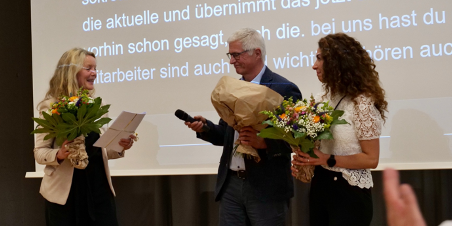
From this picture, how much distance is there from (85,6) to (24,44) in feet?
3.61

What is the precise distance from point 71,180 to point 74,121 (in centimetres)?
38

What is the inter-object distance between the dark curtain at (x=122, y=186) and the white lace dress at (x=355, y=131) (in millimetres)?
1569

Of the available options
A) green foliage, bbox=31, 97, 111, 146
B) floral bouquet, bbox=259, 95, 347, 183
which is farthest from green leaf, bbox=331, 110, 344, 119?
green foliage, bbox=31, 97, 111, 146

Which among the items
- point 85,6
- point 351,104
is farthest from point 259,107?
point 85,6

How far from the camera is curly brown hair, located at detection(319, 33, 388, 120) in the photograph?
2230 mm

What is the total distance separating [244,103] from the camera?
234 cm

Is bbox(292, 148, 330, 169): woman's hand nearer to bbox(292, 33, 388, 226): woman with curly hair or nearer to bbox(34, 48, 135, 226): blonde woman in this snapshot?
bbox(292, 33, 388, 226): woman with curly hair

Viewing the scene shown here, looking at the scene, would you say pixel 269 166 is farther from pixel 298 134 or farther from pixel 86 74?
pixel 86 74

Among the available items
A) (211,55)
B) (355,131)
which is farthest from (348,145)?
(211,55)

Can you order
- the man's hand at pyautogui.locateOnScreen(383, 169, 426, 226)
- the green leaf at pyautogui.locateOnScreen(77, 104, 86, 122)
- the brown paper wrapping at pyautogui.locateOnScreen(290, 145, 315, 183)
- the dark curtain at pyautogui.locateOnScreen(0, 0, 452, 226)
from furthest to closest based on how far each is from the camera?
the dark curtain at pyautogui.locateOnScreen(0, 0, 452, 226) → the green leaf at pyautogui.locateOnScreen(77, 104, 86, 122) → the brown paper wrapping at pyautogui.locateOnScreen(290, 145, 315, 183) → the man's hand at pyautogui.locateOnScreen(383, 169, 426, 226)

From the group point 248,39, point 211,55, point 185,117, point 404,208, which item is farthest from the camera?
point 211,55

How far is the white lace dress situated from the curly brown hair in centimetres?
5

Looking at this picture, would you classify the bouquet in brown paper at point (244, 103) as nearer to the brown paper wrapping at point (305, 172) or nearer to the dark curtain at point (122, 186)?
the brown paper wrapping at point (305, 172)

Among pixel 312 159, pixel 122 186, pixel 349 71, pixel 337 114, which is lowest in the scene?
pixel 122 186
